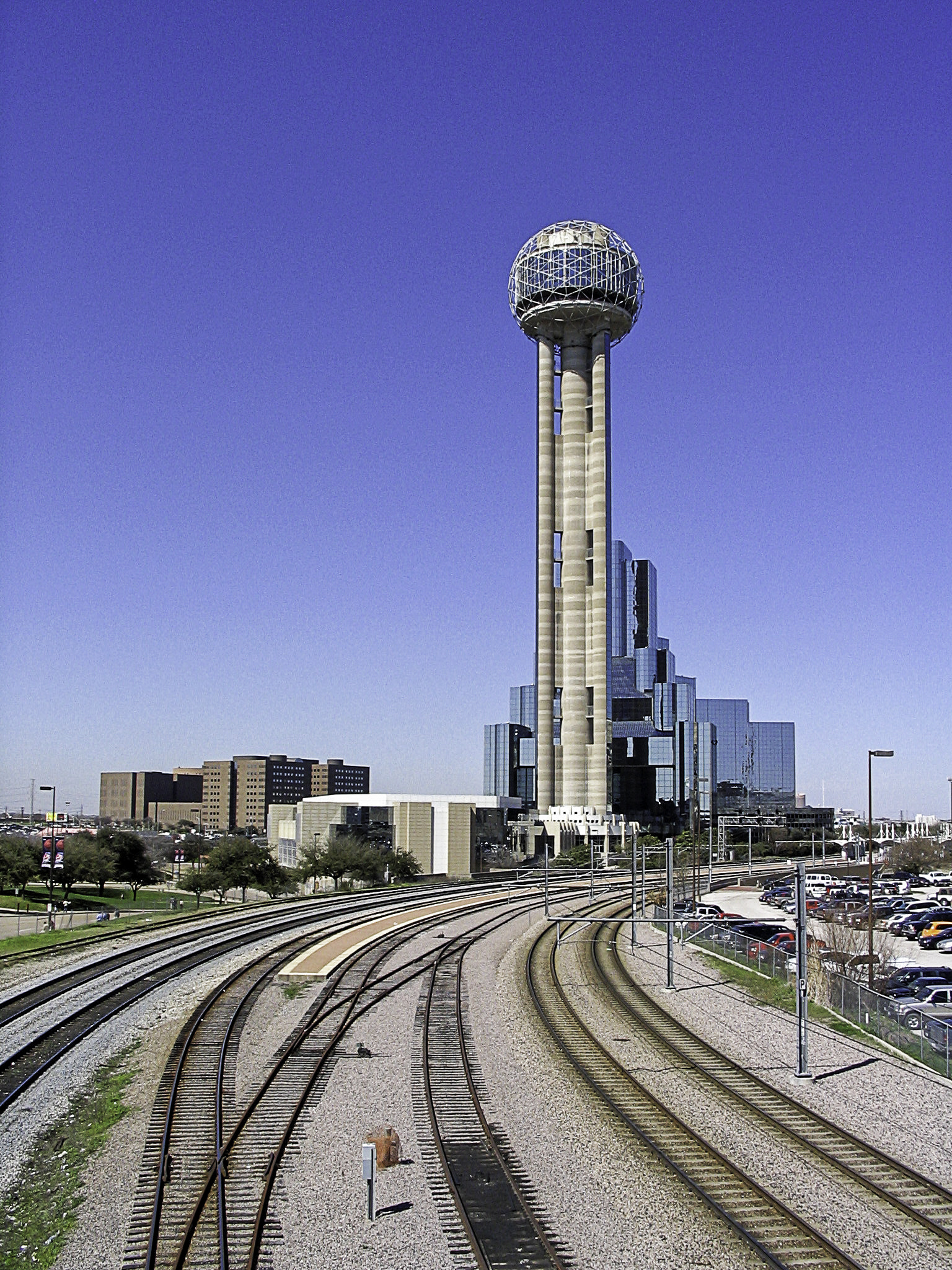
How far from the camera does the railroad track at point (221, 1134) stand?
57.6ft

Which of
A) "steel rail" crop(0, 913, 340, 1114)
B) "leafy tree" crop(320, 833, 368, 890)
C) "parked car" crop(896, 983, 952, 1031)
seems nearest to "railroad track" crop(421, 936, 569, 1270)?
"steel rail" crop(0, 913, 340, 1114)

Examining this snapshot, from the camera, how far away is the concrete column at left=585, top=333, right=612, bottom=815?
149 m

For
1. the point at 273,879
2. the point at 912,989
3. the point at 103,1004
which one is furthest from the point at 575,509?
the point at 103,1004

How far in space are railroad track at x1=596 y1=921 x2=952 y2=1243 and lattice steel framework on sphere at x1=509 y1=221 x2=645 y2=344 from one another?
127m

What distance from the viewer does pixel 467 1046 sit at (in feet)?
105

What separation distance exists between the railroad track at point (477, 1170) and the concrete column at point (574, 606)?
11594 centimetres

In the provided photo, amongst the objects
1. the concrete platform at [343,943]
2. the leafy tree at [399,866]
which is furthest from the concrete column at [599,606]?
the concrete platform at [343,943]

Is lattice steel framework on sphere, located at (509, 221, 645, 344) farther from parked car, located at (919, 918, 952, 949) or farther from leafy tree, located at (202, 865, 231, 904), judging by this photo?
parked car, located at (919, 918, 952, 949)

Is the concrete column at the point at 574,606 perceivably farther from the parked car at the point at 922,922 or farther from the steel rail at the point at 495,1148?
the steel rail at the point at 495,1148

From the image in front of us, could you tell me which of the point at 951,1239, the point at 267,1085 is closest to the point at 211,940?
the point at 267,1085

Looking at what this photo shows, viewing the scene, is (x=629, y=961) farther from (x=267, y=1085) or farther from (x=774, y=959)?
(x=267, y=1085)

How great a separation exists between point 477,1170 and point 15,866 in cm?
8572

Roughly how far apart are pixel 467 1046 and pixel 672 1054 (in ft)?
18.2

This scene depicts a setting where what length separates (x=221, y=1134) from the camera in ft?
75.1
